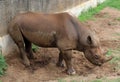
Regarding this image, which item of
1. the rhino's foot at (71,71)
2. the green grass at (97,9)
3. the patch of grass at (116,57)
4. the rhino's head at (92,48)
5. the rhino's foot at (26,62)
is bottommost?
the green grass at (97,9)

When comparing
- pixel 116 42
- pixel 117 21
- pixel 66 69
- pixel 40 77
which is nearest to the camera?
pixel 40 77

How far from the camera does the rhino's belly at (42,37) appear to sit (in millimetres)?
7590

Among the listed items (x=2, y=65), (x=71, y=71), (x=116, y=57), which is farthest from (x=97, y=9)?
(x=2, y=65)

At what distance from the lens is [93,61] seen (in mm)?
7621

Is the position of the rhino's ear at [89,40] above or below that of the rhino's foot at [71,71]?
above

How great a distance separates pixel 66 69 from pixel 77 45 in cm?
64

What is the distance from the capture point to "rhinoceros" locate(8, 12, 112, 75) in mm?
7512

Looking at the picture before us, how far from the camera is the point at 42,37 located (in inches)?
301

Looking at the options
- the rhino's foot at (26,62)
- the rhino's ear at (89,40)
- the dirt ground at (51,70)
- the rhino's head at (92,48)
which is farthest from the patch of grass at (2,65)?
the rhino's ear at (89,40)

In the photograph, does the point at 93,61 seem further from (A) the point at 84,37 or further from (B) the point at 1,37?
(B) the point at 1,37

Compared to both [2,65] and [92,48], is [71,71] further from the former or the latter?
[2,65]

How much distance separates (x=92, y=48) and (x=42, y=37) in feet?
3.66

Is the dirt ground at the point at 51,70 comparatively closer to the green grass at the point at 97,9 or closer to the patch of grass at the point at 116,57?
the patch of grass at the point at 116,57

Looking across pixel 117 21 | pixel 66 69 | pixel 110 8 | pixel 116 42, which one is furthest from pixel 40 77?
pixel 110 8
